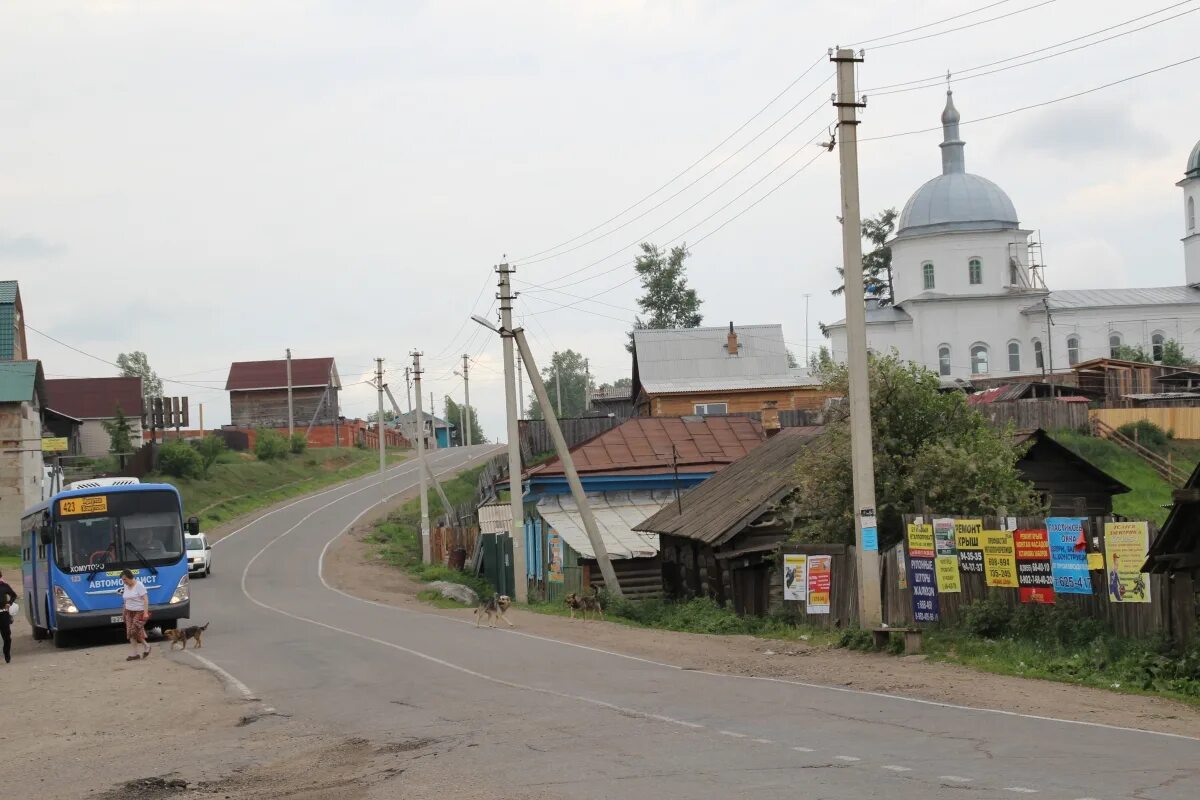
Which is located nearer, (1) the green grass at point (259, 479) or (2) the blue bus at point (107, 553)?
(2) the blue bus at point (107, 553)

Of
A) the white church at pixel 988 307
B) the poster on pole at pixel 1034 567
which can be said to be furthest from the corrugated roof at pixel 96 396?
the poster on pole at pixel 1034 567

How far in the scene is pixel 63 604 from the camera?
25.4 m

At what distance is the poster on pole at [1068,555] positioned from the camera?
56.5 feet

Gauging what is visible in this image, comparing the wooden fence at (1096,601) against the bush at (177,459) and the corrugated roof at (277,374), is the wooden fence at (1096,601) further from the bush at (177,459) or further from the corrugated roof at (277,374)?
the corrugated roof at (277,374)

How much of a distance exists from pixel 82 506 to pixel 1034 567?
18.0 meters

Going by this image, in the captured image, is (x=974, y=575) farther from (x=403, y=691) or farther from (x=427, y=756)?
(x=427, y=756)

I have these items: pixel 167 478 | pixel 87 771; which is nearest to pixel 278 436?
pixel 167 478

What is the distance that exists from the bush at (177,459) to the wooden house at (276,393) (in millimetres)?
35833

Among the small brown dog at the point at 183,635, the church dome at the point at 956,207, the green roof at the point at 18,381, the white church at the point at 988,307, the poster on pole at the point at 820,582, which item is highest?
the church dome at the point at 956,207

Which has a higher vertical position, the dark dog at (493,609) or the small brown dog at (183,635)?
the small brown dog at (183,635)

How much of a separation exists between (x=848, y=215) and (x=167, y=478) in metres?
59.5

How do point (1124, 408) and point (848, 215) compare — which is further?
point (1124, 408)

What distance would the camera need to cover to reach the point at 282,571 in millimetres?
49625

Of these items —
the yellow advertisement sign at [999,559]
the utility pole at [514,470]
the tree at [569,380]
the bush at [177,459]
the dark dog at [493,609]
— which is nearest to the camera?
the yellow advertisement sign at [999,559]
